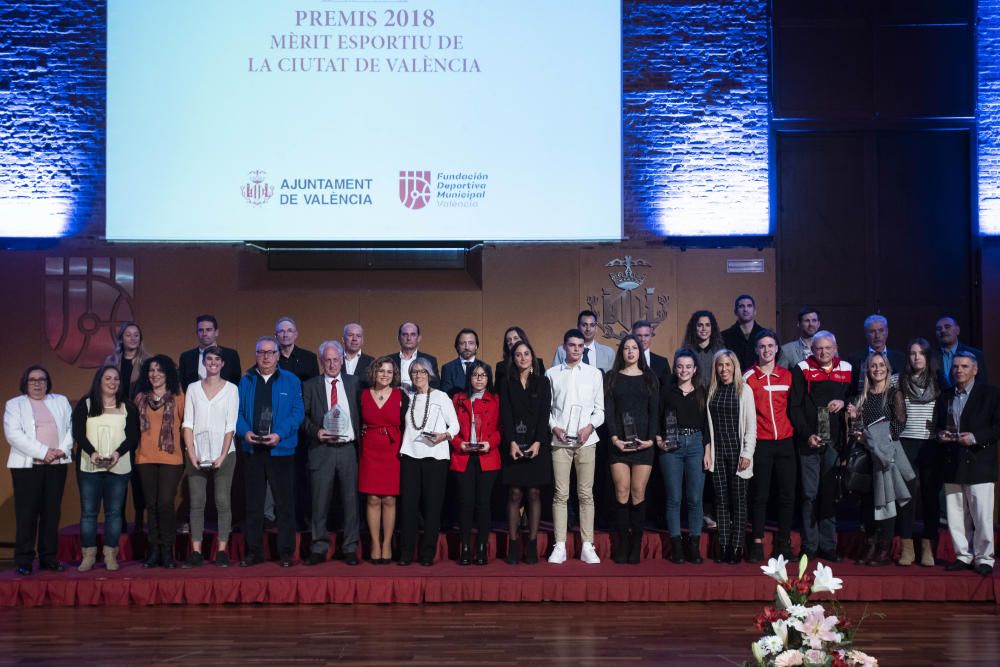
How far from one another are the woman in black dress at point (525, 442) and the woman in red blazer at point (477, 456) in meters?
0.08

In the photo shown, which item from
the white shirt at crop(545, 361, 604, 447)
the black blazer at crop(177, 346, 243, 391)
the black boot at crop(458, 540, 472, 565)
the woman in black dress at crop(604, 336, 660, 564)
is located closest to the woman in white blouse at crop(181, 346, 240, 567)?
the black blazer at crop(177, 346, 243, 391)

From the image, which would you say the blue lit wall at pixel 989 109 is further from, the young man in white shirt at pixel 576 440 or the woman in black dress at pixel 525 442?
the woman in black dress at pixel 525 442

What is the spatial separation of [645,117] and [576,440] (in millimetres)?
3310

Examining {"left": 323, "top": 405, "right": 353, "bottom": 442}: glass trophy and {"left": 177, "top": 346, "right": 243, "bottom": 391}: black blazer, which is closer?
{"left": 323, "top": 405, "right": 353, "bottom": 442}: glass trophy

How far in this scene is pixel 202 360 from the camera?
21.7 feet

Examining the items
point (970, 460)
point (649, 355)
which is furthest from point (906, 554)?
point (649, 355)

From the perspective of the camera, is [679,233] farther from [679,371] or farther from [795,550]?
[795,550]

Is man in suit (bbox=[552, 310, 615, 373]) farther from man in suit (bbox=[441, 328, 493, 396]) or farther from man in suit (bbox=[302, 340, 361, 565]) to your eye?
man in suit (bbox=[302, 340, 361, 565])

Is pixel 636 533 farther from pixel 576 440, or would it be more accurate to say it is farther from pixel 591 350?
pixel 591 350

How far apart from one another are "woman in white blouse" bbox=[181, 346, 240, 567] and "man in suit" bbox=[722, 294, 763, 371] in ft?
11.2

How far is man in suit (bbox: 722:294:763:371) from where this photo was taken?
7.06m

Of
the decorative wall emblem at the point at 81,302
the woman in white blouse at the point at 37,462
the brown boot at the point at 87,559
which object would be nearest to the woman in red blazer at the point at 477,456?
the brown boot at the point at 87,559

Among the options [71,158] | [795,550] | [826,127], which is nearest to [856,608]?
[795,550]

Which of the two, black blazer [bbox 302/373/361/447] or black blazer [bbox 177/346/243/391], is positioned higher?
black blazer [bbox 177/346/243/391]
